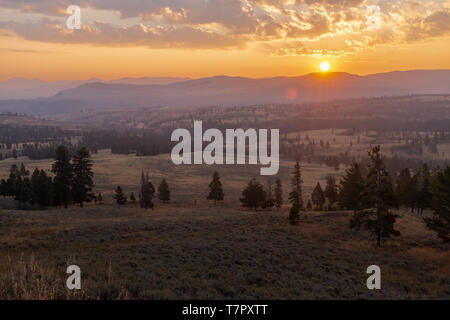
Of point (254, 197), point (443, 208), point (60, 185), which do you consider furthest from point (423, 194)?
point (60, 185)

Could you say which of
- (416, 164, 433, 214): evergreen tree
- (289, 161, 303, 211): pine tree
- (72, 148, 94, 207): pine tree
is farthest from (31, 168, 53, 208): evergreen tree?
(416, 164, 433, 214): evergreen tree

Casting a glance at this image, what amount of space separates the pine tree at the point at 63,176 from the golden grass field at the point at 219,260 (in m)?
18.7

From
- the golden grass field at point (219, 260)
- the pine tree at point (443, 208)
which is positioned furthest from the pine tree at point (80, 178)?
the pine tree at point (443, 208)

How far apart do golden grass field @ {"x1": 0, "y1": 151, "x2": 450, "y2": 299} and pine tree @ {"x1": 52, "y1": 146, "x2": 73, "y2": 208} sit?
1875 centimetres

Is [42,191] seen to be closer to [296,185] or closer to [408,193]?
[296,185]

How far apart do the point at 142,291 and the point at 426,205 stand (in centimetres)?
6441

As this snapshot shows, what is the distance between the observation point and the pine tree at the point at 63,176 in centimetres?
5062

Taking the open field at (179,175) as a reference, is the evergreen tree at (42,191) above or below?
above

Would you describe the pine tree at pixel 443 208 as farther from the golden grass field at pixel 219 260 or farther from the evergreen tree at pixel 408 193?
the evergreen tree at pixel 408 193

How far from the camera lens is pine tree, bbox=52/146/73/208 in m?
50.6

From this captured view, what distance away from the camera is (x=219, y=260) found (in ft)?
61.2

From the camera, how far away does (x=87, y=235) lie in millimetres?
24469
